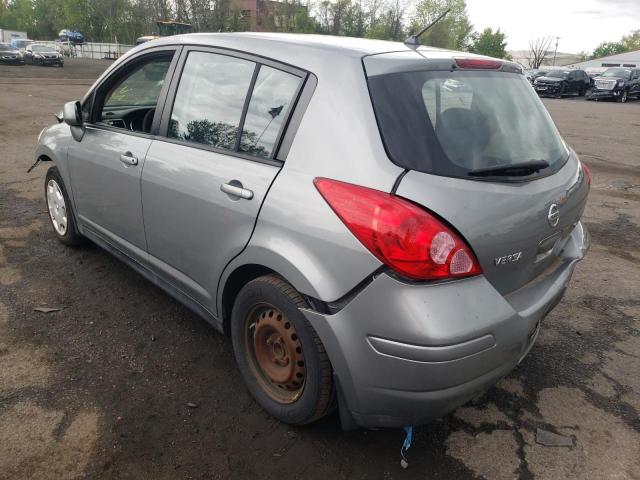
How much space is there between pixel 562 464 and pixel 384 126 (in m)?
1.70

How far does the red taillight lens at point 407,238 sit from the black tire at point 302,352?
1.46ft

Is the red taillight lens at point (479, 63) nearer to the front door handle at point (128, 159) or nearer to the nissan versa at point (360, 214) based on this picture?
the nissan versa at point (360, 214)

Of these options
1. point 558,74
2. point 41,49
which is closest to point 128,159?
point 558,74

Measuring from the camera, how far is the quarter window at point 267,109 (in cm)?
233

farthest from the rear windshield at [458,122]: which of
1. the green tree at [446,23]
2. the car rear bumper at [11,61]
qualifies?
the green tree at [446,23]

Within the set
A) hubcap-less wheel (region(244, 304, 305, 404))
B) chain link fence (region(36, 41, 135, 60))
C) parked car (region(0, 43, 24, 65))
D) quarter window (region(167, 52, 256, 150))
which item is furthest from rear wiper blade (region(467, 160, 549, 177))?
chain link fence (region(36, 41, 135, 60))

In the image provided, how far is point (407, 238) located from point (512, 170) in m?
0.66

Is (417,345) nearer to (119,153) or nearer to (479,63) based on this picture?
(479,63)

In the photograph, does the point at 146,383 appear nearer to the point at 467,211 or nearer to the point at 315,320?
the point at 315,320

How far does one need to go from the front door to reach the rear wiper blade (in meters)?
1.94

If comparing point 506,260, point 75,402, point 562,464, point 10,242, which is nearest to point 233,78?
point 506,260

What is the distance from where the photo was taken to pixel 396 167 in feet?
6.37

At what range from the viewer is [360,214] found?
1.93 m

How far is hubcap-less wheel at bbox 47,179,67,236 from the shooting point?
4318 mm
